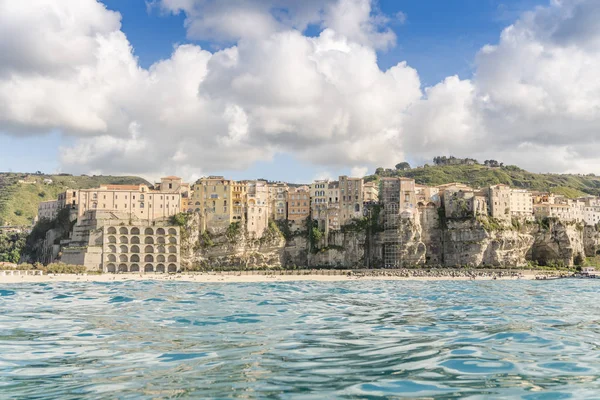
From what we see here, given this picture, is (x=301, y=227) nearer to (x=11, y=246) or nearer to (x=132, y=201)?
(x=132, y=201)

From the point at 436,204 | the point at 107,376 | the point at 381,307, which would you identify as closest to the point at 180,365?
the point at 107,376

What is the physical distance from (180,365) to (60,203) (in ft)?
397

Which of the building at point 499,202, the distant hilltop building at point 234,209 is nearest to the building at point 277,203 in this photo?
the distant hilltop building at point 234,209

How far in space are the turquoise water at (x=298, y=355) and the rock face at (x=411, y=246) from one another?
84.6 m

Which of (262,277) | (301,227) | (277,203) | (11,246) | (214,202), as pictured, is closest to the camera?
(262,277)

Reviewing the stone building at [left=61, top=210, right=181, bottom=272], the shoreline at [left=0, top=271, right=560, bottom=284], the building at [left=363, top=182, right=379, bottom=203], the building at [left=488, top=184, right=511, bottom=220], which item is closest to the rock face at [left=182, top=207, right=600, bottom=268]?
the building at [left=488, top=184, right=511, bottom=220]

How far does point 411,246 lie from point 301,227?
23954 millimetres

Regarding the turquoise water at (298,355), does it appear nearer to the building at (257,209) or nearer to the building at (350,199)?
the building at (257,209)

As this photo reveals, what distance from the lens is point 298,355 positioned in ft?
57.7

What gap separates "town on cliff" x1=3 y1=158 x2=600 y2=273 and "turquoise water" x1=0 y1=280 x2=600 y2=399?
3277 inches

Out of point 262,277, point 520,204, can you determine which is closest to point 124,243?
point 262,277

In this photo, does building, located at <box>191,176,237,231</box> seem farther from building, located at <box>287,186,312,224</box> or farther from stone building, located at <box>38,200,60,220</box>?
stone building, located at <box>38,200,60,220</box>

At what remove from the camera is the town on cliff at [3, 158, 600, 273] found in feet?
368

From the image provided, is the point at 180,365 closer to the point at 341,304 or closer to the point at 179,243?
the point at 341,304
